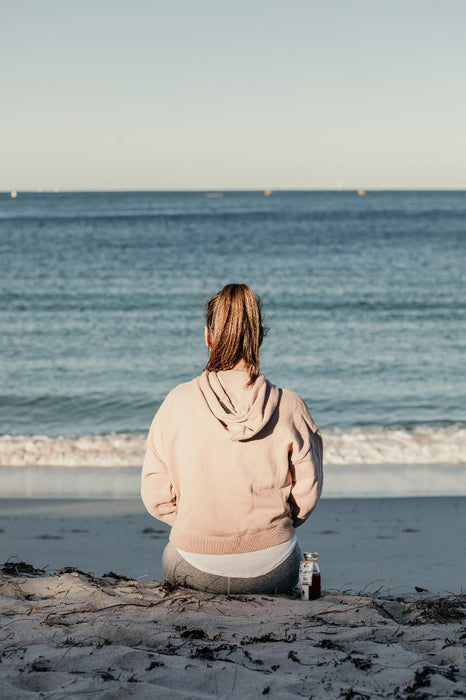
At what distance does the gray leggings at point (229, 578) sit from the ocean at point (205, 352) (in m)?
1.16

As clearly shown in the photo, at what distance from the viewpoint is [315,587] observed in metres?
3.48

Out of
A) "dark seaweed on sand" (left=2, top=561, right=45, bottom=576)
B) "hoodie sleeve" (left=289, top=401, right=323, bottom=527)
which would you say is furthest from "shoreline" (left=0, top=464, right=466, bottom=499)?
"hoodie sleeve" (left=289, top=401, right=323, bottom=527)

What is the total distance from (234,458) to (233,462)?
17 mm

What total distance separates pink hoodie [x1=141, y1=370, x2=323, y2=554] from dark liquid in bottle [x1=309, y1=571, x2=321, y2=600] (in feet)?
0.73

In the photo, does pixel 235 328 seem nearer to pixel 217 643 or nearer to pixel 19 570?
pixel 217 643

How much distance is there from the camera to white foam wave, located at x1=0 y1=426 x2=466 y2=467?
8367mm

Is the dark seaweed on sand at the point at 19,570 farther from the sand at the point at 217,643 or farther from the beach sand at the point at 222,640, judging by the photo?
the sand at the point at 217,643

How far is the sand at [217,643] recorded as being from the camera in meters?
2.43

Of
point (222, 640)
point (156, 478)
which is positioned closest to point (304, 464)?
point (156, 478)

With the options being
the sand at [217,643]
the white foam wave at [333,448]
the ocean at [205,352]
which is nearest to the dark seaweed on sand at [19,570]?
the sand at [217,643]

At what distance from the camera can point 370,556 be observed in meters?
5.41

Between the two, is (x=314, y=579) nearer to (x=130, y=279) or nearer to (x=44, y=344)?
(x=44, y=344)

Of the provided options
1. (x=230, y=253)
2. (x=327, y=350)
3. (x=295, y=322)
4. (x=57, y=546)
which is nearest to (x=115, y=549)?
(x=57, y=546)

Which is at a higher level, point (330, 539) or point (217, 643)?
point (217, 643)
